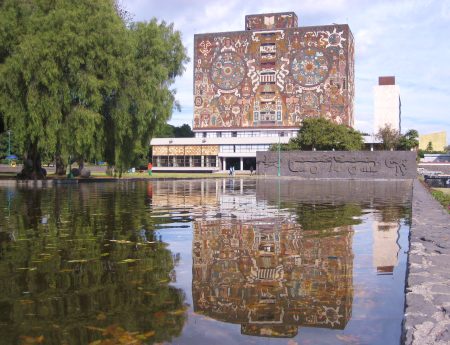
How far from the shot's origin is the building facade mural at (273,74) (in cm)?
8388

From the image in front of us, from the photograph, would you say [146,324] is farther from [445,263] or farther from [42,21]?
[42,21]

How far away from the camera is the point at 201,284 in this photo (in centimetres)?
495

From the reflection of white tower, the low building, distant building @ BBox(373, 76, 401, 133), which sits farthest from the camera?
distant building @ BBox(373, 76, 401, 133)

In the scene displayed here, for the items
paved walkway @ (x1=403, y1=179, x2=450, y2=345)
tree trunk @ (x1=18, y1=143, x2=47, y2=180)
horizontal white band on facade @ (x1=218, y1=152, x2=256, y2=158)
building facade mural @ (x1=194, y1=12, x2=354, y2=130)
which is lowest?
paved walkway @ (x1=403, y1=179, x2=450, y2=345)

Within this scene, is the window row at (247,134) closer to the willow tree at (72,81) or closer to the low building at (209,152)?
the low building at (209,152)

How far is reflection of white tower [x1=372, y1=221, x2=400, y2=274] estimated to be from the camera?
234 inches

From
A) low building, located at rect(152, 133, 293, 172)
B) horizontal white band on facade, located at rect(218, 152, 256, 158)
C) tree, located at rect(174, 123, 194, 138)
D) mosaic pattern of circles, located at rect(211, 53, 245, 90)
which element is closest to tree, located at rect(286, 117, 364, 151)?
low building, located at rect(152, 133, 293, 172)

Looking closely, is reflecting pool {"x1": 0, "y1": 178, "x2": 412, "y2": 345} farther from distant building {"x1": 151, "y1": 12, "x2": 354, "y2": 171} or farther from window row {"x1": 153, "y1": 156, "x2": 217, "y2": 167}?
window row {"x1": 153, "y1": 156, "x2": 217, "y2": 167}

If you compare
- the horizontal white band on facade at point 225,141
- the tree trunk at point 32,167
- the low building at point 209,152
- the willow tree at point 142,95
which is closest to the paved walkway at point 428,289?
the willow tree at point 142,95

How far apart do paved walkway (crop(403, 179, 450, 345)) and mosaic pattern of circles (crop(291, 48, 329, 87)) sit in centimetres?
7912

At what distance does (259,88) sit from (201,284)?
8513cm

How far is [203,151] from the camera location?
88250 millimetres

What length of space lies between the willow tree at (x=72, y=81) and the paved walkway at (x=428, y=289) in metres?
20.4

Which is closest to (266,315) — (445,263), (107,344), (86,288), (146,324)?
(146,324)
